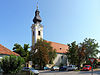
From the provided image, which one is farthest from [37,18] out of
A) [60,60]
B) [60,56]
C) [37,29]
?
[60,60]

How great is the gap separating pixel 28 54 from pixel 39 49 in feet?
22.9

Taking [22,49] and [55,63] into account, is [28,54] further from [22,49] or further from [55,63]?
[55,63]

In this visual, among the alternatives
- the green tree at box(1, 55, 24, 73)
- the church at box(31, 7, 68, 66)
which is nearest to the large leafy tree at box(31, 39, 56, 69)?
the church at box(31, 7, 68, 66)

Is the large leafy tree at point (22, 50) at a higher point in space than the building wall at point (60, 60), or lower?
higher

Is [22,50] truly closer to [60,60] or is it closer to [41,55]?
[41,55]

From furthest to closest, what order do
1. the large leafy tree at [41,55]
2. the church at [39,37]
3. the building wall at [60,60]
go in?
the church at [39,37], the building wall at [60,60], the large leafy tree at [41,55]

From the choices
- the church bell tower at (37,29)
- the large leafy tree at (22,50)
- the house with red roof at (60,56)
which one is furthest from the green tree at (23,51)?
the house with red roof at (60,56)

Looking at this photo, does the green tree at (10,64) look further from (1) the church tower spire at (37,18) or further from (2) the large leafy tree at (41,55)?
(1) the church tower spire at (37,18)

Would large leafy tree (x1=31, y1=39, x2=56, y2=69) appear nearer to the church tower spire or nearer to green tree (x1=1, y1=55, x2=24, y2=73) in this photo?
the church tower spire

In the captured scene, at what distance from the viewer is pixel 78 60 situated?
32.3 meters

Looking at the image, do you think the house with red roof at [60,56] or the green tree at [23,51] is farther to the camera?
the house with red roof at [60,56]

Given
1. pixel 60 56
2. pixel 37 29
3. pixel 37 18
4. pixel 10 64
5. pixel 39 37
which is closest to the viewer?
pixel 10 64

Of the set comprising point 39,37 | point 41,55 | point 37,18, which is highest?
point 37,18

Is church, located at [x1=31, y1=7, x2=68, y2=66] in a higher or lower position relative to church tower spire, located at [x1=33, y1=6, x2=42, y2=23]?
lower
